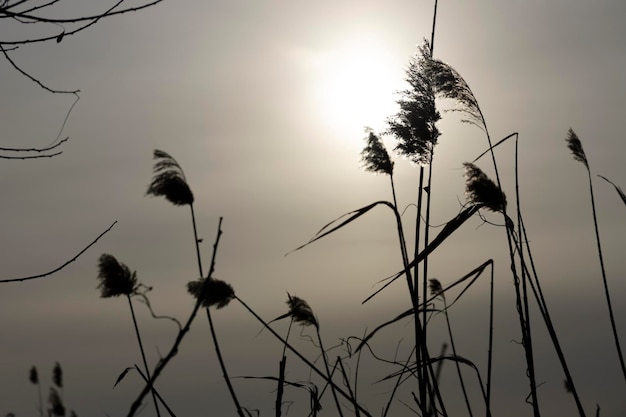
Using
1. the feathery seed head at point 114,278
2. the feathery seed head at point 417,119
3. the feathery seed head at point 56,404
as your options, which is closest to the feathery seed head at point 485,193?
the feathery seed head at point 417,119

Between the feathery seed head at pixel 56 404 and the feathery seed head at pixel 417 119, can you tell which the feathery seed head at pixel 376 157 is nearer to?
the feathery seed head at pixel 417 119

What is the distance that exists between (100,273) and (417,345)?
1907mm

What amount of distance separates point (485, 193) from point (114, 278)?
1992mm

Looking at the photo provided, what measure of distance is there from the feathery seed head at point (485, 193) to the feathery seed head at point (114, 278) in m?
1.85

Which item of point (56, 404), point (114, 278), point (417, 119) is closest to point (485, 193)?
point (417, 119)

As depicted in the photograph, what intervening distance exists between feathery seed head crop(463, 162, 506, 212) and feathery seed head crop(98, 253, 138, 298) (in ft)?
6.07

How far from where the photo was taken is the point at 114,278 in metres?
3.65

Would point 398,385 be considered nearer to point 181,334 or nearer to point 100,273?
point 100,273

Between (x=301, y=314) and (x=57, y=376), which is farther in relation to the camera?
(x=57, y=376)

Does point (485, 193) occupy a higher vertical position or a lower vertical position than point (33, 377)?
lower

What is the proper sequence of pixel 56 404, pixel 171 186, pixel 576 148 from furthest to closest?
pixel 56 404 → pixel 576 148 → pixel 171 186

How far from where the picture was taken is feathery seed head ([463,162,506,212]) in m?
3.12

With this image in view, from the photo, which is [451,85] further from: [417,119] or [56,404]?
[56,404]

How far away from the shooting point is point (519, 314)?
2.91 m
